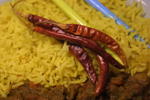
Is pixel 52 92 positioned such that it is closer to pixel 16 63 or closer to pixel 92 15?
pixel 16 63

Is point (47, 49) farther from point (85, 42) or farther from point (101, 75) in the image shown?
point (101, 75)

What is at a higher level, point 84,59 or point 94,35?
point 94,35

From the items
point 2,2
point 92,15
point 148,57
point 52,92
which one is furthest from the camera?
point 2,2

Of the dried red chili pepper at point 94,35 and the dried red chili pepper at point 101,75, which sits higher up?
the dried red chili pepper at point 94,35

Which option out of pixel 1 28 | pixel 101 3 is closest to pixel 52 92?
pixel 1 28

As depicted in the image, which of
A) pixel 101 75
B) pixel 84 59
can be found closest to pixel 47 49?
pixel 84 59
